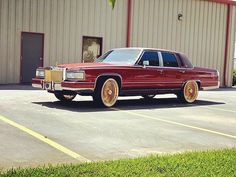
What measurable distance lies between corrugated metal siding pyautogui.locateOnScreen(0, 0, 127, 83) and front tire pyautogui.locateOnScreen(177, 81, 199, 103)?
655 centimetres

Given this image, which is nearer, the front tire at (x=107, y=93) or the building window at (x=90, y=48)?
the front tire at (x=107, y=93)

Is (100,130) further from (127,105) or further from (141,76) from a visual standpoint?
(127,105)

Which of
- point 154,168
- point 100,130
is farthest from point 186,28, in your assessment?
point 154,168

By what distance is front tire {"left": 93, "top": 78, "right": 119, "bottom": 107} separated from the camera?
10.9m

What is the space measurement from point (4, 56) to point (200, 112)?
9.18m

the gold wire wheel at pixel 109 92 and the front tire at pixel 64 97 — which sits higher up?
the gold wire wheel at pixel 109 92

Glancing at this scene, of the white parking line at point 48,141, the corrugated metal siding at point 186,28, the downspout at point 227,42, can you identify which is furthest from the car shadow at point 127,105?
the downspout at point 227,42

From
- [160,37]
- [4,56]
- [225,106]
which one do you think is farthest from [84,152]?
[160,37]

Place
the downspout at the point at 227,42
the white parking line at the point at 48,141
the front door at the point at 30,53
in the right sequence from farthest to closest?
the downspout at the point at 227,42, the front door at the point at 30,53, the white parking line at the point at 48,141

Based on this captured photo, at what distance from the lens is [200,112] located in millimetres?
11180

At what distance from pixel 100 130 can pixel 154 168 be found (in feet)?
8.86

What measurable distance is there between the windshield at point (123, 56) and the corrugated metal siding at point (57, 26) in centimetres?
641

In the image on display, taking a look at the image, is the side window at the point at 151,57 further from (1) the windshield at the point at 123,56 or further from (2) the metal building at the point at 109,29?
(2) the metal building at the point at 109,29

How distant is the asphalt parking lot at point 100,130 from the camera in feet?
19.8
